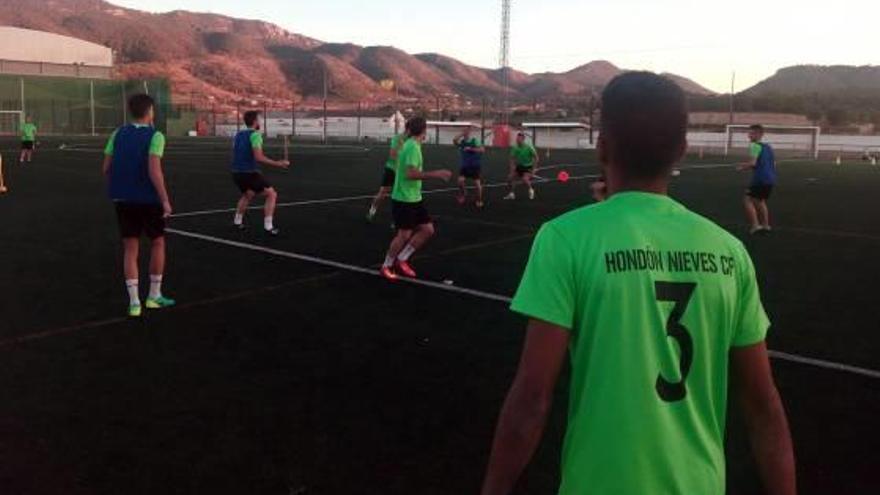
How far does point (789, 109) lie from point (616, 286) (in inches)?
4079

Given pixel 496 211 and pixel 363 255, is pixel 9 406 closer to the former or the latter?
pixel 363 255

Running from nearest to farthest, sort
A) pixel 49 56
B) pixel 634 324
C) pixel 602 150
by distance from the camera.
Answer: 1. pixel 634 324
2. pixel 602 150
3. pixel 49 56

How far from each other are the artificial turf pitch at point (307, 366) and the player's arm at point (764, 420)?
7.38 ft

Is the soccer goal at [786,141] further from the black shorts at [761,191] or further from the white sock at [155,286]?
the white sock at [155,286]

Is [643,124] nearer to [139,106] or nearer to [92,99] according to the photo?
[139,106]

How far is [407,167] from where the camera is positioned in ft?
29.5

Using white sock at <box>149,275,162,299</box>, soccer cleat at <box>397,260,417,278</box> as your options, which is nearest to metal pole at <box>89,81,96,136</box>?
soccer cleat at <box>397,260,417,278</box>

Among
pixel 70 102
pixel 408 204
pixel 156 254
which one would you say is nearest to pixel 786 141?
pixel 408 204

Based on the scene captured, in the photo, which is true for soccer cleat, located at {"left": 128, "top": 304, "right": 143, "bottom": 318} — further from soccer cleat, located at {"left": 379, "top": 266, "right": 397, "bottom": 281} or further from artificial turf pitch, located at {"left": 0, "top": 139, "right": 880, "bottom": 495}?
soccer cleat, located at {"left": 379, "top": 266, "right": 397, "bottom": 281}

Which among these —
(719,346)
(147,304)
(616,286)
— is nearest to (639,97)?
(616,286)

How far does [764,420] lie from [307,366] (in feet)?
14.5

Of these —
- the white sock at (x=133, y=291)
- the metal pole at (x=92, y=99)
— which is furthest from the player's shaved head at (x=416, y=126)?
the metal pole at (x=92, y=99)

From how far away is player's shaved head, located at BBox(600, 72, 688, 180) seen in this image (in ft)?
5.81

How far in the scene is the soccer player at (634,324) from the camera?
1716mm
